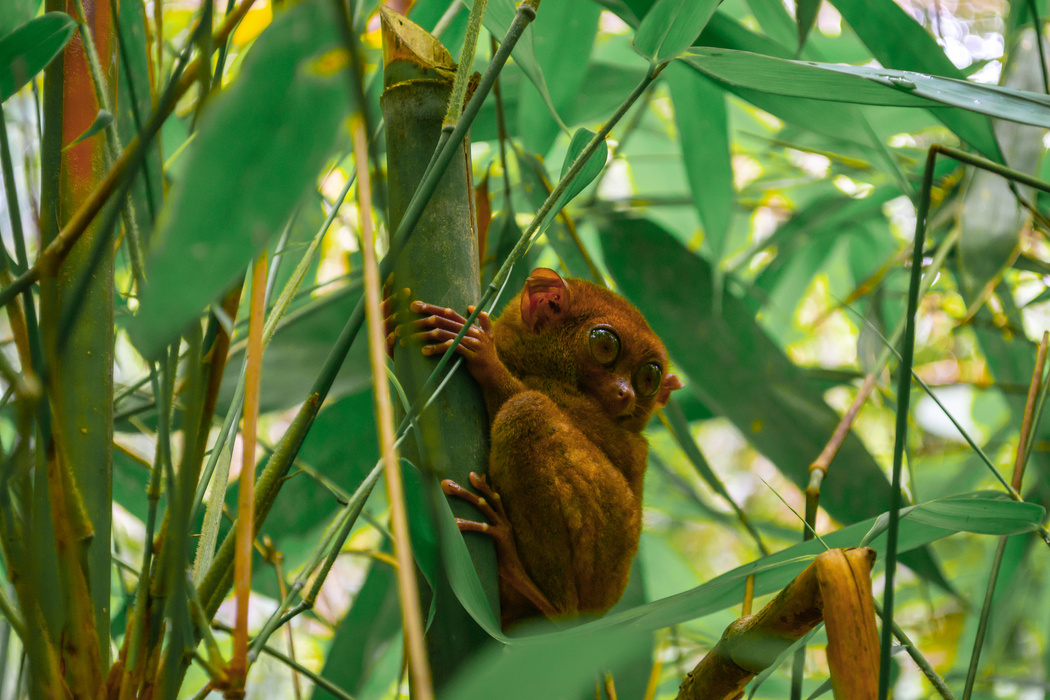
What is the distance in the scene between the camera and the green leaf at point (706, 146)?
203 centimetres

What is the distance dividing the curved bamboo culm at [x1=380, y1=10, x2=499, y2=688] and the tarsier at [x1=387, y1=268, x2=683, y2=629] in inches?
1.4

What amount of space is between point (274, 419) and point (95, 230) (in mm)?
3528

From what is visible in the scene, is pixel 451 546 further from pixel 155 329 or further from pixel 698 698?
pixel 155 329

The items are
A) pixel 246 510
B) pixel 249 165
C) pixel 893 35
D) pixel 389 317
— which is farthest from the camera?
pixel 893 35

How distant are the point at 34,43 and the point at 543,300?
4.54ft

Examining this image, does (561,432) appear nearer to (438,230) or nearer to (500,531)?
(500,531)

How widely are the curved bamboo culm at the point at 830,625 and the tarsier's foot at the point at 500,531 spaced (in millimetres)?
408

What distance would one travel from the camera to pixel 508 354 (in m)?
2.11

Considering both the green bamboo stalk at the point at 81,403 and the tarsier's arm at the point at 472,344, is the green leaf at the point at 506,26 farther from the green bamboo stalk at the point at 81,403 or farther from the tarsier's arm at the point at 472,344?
the green bamboo stalk at the point at 81,403

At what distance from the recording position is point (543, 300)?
6.96 ft

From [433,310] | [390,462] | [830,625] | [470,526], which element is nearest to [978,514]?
[830,625]

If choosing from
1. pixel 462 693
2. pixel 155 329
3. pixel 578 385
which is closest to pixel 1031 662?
pixel 578 385

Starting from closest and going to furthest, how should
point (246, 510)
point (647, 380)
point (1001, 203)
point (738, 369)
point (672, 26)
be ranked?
1. point (246, 510)
2. point (672, 26)
3. point (1001, 203)
4. point (647, 380)
5. point (738, 369)

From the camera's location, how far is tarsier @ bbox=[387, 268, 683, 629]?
1512 mm
